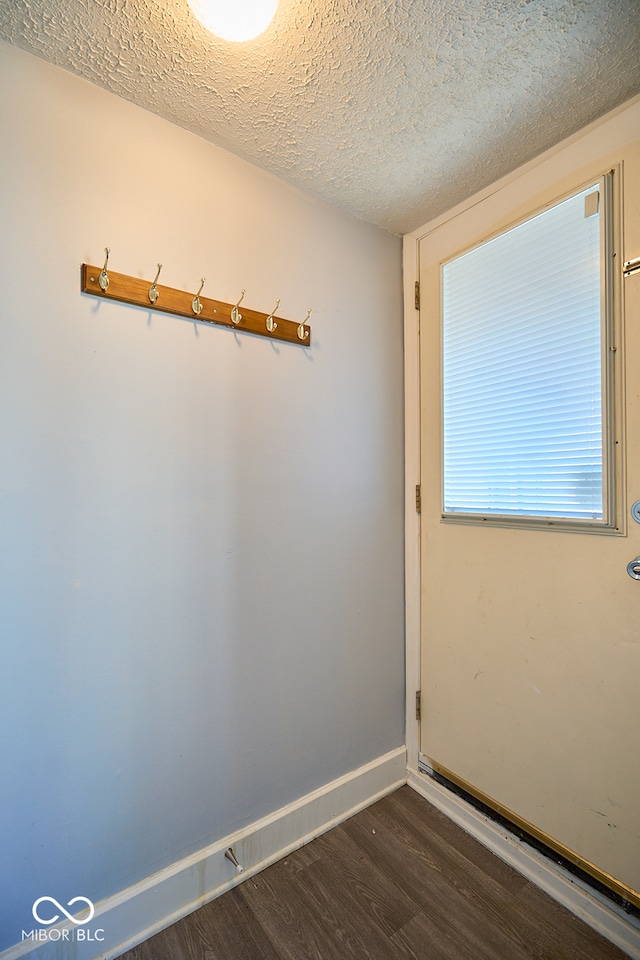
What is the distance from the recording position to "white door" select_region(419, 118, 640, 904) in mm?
1258

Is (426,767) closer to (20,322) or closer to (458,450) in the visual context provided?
(458,450)

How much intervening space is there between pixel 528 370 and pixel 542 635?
0.94 meters

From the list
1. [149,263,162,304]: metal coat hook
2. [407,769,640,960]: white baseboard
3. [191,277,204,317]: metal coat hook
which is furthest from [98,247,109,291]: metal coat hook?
[407,769,640,960]: white baseboard

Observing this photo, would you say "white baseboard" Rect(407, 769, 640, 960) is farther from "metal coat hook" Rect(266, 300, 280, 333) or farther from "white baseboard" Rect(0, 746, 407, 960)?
"metal coat hook" Rect(266, 300, 280, 333)

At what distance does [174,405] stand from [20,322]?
45 cm

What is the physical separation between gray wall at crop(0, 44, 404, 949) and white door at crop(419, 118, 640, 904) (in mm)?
299

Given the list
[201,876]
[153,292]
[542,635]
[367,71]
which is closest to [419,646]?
[542,635]

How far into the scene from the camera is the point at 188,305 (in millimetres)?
1383

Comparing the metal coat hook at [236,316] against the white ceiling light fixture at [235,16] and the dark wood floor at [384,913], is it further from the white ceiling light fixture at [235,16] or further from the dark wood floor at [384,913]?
the dark wood floor at [384,913]

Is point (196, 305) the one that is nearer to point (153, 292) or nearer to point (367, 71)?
point (153, 292)

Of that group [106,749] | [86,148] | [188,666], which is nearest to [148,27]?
[86,148]

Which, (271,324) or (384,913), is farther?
(271,324)

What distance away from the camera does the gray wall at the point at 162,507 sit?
3.72ft

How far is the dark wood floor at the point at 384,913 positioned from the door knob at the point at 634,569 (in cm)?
109
